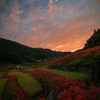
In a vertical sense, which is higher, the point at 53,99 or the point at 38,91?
the point at 53,99

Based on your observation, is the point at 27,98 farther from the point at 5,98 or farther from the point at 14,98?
the point at 5,98

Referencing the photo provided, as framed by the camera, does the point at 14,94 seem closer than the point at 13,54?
Yes

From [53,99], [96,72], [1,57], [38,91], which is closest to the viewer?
[53,99]

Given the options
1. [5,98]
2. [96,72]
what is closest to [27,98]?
[5,98]

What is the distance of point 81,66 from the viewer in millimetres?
7773

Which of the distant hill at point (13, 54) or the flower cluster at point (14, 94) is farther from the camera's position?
the distant hill at point (13, 54)

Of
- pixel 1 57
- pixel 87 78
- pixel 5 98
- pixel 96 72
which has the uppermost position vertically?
pixel 1 57

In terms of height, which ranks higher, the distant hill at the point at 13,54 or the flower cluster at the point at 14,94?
the distant hill at the point at 13,54

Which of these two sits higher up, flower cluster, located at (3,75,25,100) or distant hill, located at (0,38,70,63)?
distant hill, located at (0,38,70,63)

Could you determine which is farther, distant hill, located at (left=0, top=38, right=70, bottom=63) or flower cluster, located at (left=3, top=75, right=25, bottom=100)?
distant hill, located at (left=0, top=38, right=70, bottom=63)

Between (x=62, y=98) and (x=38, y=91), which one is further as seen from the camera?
(x=38, y=91)

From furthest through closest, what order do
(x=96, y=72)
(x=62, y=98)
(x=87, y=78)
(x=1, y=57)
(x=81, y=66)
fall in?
1. (x=1, y=57)
2. (x=81, y=66)
3. (x=96, y=72)
4. (x=87, y=78)
5. (x=62, y=98)

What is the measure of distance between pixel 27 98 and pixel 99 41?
105 feet

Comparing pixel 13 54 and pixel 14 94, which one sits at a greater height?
pixel 13 54
